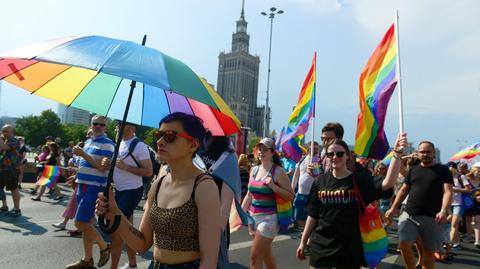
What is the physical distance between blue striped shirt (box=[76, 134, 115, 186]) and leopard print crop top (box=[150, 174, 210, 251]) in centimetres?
303

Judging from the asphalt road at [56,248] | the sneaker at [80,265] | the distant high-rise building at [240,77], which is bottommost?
the asphalt road at [56,248]

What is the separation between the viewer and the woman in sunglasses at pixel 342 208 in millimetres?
3521

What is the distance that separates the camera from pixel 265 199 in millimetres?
4773

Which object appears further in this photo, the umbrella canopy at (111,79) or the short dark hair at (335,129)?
the short dark hair at (335,129)

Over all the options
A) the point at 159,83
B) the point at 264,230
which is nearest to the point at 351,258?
the point at 264,230

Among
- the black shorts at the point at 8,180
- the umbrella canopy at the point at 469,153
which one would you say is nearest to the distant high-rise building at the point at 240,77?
the umbrella canopy at the point at 469,153

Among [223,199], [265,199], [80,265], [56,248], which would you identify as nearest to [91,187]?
[80,265]

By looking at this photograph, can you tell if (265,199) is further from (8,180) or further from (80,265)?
(8,180)

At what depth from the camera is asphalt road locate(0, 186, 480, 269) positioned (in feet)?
17.9

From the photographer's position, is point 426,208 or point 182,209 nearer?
point 182,209

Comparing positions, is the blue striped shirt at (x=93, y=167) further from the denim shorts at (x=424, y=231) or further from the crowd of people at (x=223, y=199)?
the denim shorts at (x=424, y=231)

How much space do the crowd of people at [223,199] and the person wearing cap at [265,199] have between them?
0.01m

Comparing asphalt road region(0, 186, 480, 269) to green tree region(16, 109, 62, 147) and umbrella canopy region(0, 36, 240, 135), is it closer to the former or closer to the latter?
umbrella canopy region(0, 36, 240, 135)

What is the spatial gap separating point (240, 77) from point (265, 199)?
389 feet
